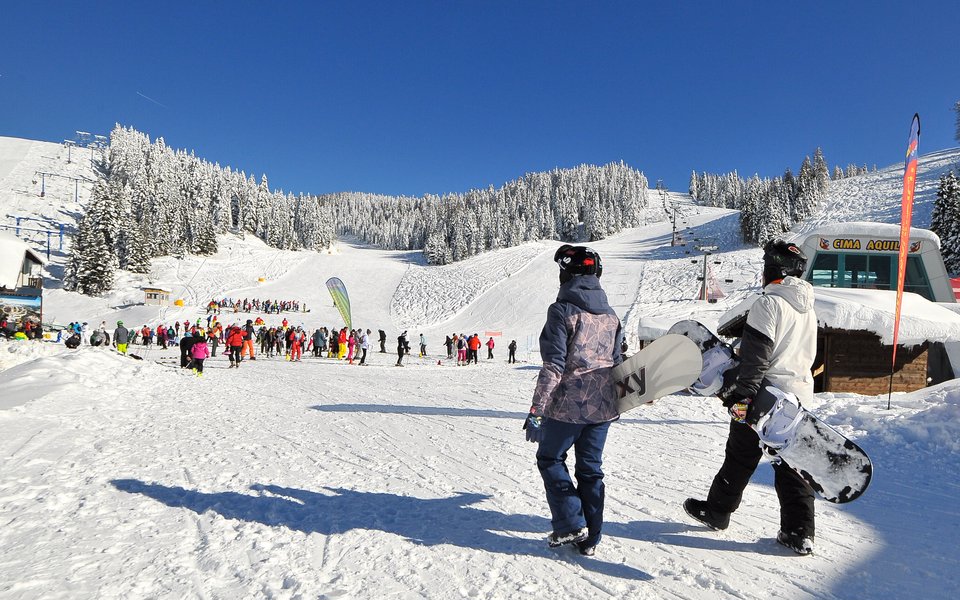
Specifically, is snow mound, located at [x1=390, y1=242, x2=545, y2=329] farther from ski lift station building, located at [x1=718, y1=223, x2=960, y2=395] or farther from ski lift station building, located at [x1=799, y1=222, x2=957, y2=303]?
ski lift station building, located at [x1=718, y1=223, x2=960, y2=395]

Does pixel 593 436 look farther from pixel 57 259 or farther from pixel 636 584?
pixel 57 259

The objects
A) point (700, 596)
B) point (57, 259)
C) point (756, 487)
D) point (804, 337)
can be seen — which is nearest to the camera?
point (700, 596)

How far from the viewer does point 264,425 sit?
654cm

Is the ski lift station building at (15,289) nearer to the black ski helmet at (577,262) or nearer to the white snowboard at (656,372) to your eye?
the black ski helmet at (577,262)

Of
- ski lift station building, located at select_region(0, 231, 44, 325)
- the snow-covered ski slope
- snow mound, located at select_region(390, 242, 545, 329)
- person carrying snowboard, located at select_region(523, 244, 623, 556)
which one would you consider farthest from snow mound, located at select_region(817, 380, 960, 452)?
ski lift station building, located at select_region(0, 231, 44, 325)

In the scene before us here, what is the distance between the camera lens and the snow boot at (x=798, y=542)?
2.84 meters

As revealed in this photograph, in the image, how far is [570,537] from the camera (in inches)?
109

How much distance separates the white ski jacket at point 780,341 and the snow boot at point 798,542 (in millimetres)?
837

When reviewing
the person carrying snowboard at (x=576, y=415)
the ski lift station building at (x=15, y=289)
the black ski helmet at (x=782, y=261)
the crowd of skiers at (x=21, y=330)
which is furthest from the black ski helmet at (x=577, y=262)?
the ski lift station building at (x=15, y=289)

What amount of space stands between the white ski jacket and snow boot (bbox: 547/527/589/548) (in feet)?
4.25

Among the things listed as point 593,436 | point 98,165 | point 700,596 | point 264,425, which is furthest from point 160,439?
point 98,165

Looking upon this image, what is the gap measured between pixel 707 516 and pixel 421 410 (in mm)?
5632

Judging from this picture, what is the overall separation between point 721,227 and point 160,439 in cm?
7942

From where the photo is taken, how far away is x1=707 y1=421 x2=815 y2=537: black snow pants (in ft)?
9.50
